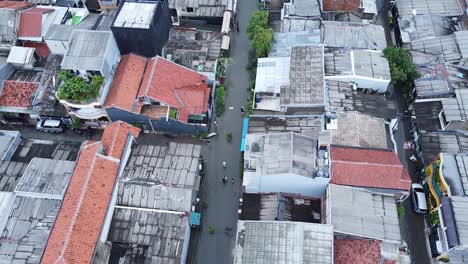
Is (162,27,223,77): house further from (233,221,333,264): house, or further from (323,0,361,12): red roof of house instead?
(233,221,333,264): house

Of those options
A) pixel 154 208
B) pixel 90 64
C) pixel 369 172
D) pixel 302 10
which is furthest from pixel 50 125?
pixel 369 172

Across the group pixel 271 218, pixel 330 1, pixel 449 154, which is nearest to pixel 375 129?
pixel 449 154

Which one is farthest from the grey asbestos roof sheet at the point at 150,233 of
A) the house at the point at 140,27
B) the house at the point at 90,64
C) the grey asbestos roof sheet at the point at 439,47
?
the grey asbestos roof sheet at the point at 439,47

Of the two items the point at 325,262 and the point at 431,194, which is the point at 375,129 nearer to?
the point at 431,194

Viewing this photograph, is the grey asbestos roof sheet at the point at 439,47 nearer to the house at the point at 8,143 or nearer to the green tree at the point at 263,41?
the green tree at the point at 263,41

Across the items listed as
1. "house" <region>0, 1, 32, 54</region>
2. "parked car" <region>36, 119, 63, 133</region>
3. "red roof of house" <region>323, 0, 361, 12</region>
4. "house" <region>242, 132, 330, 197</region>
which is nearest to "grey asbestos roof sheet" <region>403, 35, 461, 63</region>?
"red roof of house" <region>323, 0, 361, 12</region>
